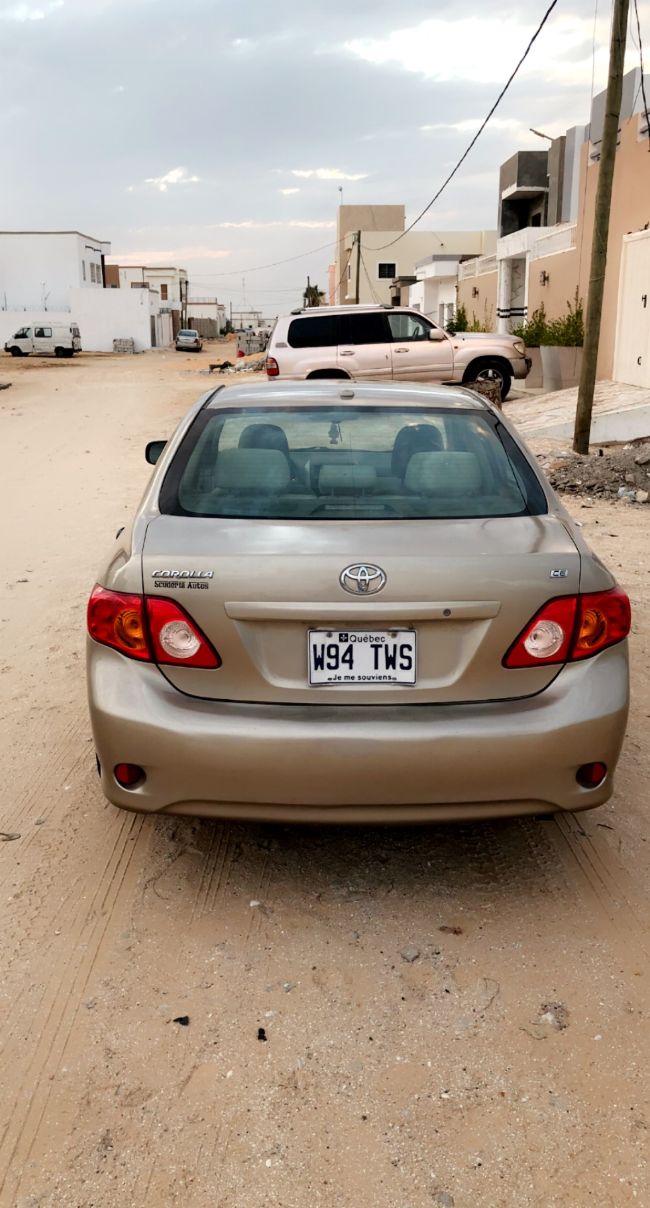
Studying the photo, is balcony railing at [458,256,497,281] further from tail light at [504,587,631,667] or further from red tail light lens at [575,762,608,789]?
red tail light lens at [575,762,608,789]

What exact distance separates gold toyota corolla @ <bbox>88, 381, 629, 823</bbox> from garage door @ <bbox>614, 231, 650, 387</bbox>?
14.6 meters

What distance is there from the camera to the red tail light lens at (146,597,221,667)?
2.93 meters

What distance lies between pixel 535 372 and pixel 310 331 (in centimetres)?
576

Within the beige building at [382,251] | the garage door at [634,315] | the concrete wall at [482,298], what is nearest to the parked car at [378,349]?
the garage door at [634,315]

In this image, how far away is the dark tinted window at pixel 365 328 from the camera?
1734 centimetres

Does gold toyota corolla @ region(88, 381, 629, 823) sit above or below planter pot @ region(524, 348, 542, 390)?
above

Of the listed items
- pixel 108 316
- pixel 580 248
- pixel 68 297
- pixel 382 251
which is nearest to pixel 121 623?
pixel 580 248

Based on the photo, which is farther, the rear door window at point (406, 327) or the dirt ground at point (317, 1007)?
the rear door window at point (406, 327)

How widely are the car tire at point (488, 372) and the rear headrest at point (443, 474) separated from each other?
1448 cm

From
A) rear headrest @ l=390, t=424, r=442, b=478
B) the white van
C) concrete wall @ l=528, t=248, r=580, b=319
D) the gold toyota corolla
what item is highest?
concrete wall @ l=528, t=248, r=580, b=319

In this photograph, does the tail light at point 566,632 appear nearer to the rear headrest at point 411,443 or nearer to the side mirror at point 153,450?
the rear headrest at point 411,443

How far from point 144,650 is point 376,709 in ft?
2.29

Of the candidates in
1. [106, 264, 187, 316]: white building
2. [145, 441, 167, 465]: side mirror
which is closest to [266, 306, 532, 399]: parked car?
[145, 441, 167, 465]: side mirror

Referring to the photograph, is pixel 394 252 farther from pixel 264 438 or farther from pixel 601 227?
pixel 264 438
